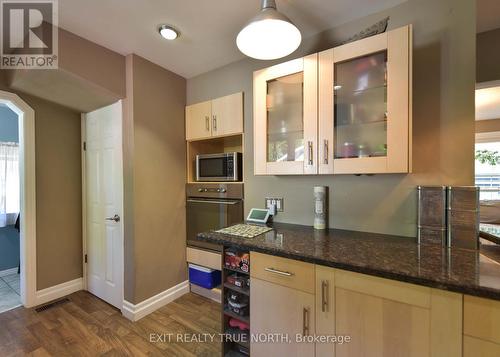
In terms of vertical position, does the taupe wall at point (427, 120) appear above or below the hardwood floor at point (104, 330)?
above

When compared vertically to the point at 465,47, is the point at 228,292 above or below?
below

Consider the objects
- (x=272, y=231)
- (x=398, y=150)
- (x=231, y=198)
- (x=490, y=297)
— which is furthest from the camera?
(x=231, y=198)

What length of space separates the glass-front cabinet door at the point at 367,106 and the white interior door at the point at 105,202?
1.89 meters

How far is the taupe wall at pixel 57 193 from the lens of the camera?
2385 mm

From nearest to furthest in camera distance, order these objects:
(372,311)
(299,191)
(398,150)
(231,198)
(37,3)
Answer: (372,311) < (398,150) < (37,3) < (299,191) < (231,198)

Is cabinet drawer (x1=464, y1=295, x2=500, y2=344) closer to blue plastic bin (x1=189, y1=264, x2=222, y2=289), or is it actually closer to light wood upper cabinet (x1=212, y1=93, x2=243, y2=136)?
light wood upper cabinet (x1=212, y1=93, x2=243, y2=136)

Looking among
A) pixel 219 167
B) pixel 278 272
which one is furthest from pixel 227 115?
pixel 278 272

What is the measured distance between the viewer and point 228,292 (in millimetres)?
1616

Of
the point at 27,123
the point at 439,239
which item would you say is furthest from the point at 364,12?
the point at 27,123

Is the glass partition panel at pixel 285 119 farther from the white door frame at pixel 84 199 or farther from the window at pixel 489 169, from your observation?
the window at pixel 489 169

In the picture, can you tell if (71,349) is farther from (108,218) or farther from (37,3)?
(37,3)

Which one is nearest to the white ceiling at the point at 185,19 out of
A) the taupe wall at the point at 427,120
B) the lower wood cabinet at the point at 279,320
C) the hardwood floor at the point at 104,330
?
the taupe wall at the point at 427,120

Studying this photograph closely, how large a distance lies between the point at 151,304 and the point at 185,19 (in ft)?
8.12

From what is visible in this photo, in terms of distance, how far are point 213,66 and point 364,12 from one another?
137 cm
